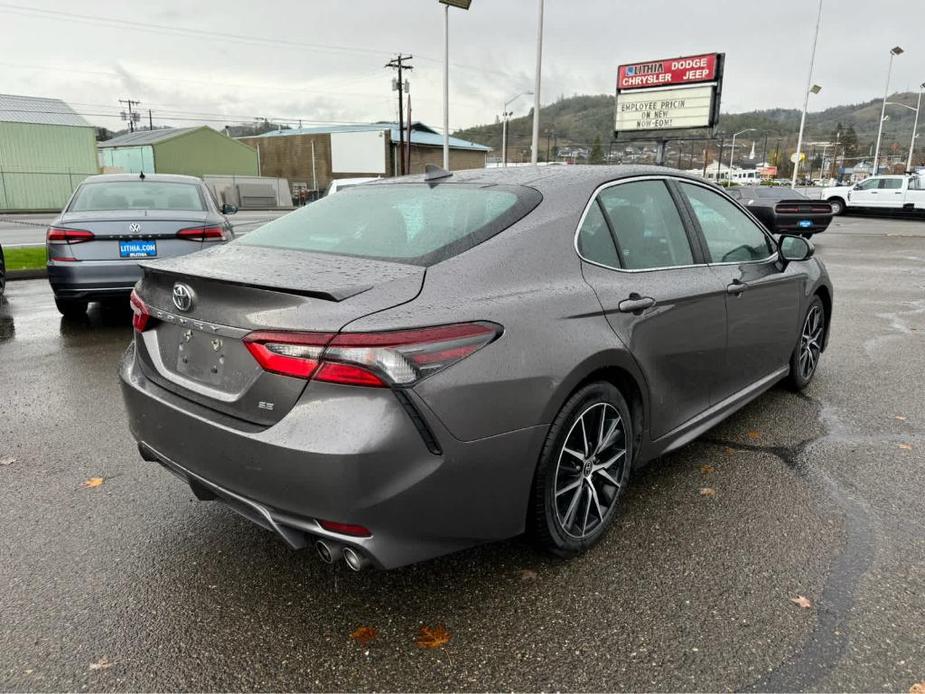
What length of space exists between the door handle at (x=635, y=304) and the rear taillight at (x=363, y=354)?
916mm

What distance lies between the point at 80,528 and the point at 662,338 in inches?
107

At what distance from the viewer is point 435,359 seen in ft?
6.95

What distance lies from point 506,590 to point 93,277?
5564 mm

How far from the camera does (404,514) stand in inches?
83.8

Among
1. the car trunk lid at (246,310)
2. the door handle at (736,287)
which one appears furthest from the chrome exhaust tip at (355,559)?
the door handle at (736,287)

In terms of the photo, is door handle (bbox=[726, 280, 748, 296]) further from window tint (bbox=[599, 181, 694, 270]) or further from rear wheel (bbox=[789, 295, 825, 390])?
rear wheel (bbox=[789, 295, 825, 390])

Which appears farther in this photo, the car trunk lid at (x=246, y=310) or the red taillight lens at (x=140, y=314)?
the red taillight lens at (x=140, y=314)

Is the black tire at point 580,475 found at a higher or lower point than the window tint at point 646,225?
lower

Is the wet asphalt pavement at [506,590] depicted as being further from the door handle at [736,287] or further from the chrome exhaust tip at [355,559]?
the door handle at [736,287]

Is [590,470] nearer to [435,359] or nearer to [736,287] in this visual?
[435,359]

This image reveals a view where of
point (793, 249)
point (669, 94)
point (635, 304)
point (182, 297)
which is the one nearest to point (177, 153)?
point (669, 94)

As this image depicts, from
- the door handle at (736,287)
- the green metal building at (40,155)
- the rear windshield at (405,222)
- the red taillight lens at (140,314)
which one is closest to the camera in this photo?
the rear windshield at (405,222)

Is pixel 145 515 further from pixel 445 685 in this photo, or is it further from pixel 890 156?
pixel 890 156

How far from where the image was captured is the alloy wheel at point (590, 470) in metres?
2.67
